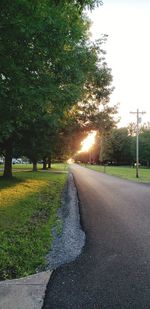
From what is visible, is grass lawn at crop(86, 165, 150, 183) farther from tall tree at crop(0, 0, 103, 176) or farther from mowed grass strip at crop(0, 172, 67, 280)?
tall tree at crop(0, 0, 103, 176)

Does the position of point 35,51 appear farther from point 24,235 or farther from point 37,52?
point 24,235

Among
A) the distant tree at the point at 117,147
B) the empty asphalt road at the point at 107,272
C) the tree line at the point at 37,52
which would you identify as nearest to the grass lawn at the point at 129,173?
the tree line at the point at 37,52

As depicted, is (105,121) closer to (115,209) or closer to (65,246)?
(115,209)

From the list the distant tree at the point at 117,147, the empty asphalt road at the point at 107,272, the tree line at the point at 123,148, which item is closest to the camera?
the empty asphalt road at the point at 107,272

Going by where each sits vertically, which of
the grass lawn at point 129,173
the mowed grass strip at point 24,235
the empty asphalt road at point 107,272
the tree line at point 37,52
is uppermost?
the tree line at point 37,52

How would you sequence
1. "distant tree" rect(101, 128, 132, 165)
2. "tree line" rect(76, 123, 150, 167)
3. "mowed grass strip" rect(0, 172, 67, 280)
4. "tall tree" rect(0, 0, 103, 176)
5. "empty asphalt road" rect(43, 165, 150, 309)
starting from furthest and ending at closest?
"distant tree" rect(101, 128, 132, 165), "tree line" rect(76, 123, 150, 167), "tall tree" rect(0, 0, 103, 176), "mowed grass strip" rect(0, 172, 67, 280), "empty asphalt road" rect(43, 165, 150, 309)

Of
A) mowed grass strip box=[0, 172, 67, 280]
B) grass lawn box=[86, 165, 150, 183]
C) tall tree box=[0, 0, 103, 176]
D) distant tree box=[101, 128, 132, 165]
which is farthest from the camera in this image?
distant tree box=[101, 128, 132, 165]

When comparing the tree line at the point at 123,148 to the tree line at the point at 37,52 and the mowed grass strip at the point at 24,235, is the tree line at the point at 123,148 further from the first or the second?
the mowed grass strip at the point at 24,235

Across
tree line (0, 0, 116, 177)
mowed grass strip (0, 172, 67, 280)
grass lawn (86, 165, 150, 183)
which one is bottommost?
mowed grass strip (0, 172, 67, 280)

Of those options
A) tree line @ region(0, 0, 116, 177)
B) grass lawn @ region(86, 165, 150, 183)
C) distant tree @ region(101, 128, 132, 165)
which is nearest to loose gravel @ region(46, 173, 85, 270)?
tree line @ region(0, 0, 116, 177)

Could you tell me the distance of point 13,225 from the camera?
26.7 feet

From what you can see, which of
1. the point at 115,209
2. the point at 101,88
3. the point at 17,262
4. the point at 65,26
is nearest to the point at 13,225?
the point at 17,262

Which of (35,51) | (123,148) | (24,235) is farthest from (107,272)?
(123,148)

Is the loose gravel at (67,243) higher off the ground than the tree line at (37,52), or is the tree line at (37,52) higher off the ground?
the tree line at (37,52)
